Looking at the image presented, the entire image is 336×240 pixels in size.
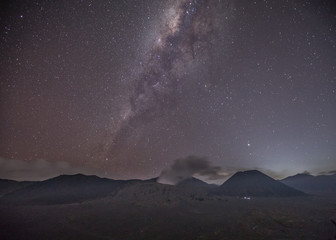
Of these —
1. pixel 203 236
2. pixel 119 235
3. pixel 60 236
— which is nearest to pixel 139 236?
pixel 119 235

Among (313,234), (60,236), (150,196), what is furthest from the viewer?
(150,196)

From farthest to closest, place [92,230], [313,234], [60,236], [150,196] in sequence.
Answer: [150,196] → [92,230] → [60,236] → [313,234]

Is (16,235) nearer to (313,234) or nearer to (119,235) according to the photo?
(119,235)

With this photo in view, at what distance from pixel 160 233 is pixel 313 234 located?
45.1 metres

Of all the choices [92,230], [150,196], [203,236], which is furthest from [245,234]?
[150,196]

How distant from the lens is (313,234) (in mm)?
54156

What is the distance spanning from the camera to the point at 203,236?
54781 millimetres

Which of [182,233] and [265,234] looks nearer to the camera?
[265,234]

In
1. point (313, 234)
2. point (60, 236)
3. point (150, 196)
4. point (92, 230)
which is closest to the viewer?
point (313, 234)

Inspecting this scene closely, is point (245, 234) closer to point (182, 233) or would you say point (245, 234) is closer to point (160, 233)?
point (182, 233)

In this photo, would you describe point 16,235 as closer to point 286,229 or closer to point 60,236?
point 60,236

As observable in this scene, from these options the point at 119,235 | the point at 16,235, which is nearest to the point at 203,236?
the point at 119,235

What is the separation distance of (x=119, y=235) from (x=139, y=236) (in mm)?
7338

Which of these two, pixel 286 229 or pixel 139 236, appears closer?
pixel 139 236
